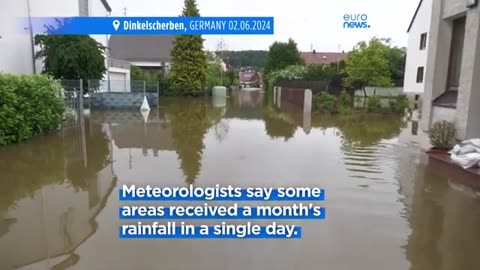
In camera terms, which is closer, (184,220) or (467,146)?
(184,220)

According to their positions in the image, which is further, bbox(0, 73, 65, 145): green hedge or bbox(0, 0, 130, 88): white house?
bbox(0, 0, 130, 88): white house

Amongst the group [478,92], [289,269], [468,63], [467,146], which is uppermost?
[468,63]

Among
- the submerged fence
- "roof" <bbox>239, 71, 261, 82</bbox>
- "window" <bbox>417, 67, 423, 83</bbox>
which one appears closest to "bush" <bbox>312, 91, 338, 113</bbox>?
the submerged fence

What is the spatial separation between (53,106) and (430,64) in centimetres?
1004

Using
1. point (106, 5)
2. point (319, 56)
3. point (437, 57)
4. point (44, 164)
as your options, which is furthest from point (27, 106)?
point (319, 56)

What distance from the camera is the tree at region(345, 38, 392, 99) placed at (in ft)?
73.9

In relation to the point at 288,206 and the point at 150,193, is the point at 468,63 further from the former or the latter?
the point at 150,193

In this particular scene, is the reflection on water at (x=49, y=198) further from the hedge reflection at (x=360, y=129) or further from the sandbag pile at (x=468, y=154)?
the hedge reflection at (x=360, y=129)

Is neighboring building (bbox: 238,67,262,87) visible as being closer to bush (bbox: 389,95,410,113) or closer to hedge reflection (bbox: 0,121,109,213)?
bush (bbox: 389,95,410,113)

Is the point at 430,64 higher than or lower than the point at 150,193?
higher

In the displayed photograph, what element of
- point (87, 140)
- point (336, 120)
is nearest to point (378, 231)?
point (87, 140)

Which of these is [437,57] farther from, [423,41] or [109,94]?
[423,41]

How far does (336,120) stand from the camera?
1592cm

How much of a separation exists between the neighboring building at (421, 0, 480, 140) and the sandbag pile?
688 millimetres
